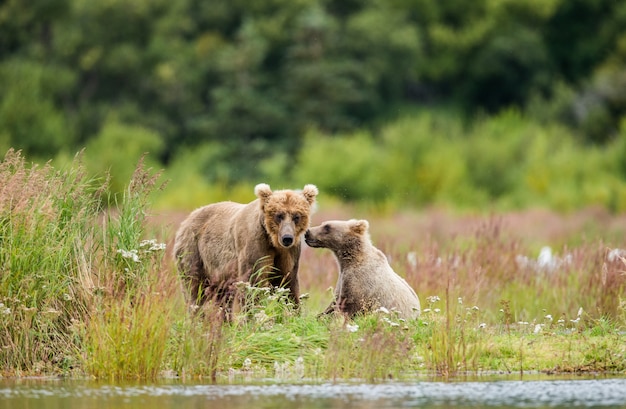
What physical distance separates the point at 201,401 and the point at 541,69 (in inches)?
2194

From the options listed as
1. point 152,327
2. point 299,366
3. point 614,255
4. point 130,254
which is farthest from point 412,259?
point 152,327

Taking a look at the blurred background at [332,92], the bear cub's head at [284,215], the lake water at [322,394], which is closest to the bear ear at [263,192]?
the bear cub's head at [284,215]

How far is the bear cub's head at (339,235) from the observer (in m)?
14.5

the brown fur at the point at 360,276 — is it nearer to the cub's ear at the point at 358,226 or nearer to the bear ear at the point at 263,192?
the cub's ear at the point at 358,226

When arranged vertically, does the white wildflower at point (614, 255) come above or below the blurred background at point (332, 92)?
below

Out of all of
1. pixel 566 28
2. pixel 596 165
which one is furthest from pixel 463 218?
pixel 566 28

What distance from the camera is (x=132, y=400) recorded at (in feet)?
35.6

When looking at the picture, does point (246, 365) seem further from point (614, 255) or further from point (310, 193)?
point (614, 255)

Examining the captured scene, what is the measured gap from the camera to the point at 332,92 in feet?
186

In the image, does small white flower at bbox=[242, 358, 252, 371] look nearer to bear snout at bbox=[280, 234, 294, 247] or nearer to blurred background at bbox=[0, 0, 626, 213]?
bear snout at bbox=[280, 234, 294, 247]

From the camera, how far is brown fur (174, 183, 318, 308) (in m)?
13.8

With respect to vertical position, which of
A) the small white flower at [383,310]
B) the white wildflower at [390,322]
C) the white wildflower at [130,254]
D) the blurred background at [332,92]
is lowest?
the white wildflower at [390,322]

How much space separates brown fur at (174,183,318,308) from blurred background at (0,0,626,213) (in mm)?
24983

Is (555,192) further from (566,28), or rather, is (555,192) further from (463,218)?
(566,28)
